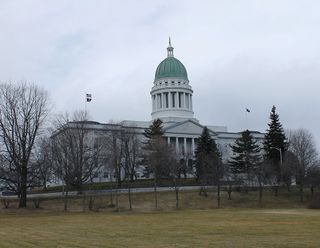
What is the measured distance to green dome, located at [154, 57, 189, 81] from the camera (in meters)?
138

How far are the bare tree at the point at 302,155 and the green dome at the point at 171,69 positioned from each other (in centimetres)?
3960

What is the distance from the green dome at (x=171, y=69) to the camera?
137625mm

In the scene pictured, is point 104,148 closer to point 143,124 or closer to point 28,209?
point 28,209

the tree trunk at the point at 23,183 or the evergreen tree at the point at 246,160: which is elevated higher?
the evergreen tree at the point at 246,160

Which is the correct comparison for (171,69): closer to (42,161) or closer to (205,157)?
(205,157)

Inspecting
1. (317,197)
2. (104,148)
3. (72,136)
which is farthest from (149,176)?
(317,197)

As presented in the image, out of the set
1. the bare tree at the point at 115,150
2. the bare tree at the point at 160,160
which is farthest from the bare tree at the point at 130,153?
the bare tree at the point at 160,160

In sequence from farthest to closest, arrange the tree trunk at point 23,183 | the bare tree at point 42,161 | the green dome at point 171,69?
the green dome at point 171,69 → the bare tree at point 42,161 → the tree trunk at point 23,183

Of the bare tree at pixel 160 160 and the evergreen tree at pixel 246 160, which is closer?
the bare tree at pixel 160 160

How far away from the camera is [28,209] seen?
63969mm

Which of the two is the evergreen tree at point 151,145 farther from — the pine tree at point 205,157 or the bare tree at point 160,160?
the pine tree at point 205,157

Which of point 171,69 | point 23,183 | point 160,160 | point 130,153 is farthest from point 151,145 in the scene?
point 171,69

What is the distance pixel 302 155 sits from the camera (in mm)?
90438

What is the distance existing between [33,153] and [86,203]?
11.9 meters
